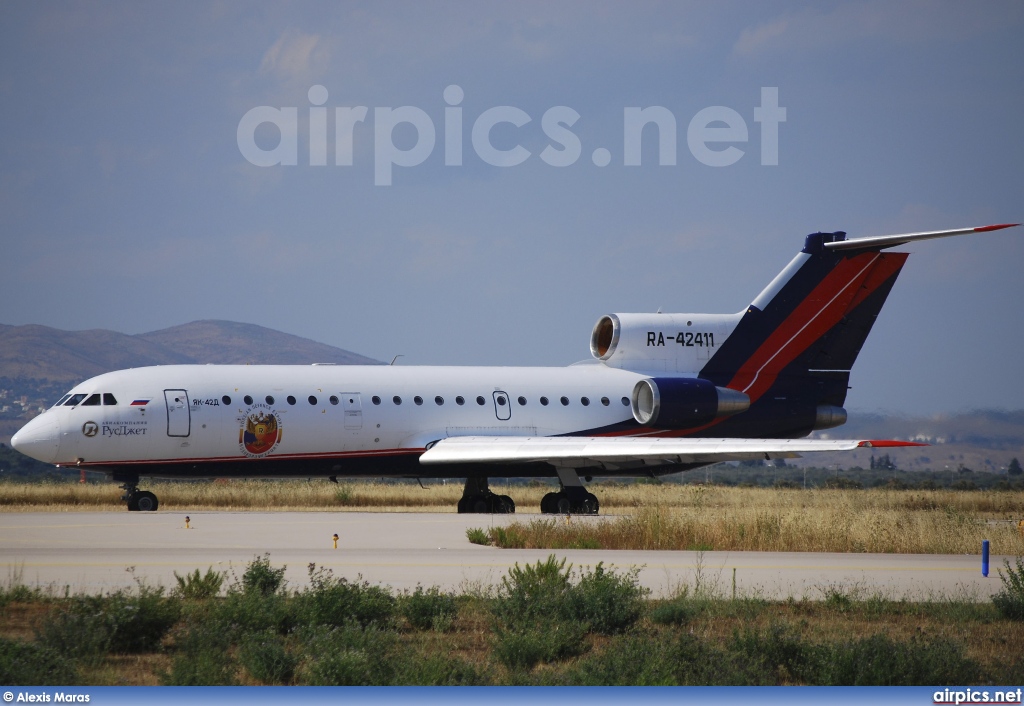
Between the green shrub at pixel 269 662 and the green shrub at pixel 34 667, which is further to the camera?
the green shrub at pixel 269 662

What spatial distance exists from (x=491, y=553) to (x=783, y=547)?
5.86 metres

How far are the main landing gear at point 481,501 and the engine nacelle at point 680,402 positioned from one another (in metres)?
4.73

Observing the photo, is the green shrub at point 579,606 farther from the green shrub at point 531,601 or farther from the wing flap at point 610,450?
the wing flap at point 610,450

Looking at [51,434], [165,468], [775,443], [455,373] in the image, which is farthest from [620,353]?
[51,434]

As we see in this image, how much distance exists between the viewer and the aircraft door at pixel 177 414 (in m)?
30.9

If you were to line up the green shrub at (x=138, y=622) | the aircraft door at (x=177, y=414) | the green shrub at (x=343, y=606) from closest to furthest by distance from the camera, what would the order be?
the green shrub at (x=138, y=622) < the green shrub at (x=343, y=606) < the aircraft door at (x=177, y=414)

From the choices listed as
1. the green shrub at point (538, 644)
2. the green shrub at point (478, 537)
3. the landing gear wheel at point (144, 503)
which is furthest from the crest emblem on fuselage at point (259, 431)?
the green shrub at point (538, 644)

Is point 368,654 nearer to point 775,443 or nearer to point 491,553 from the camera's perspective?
point 491,553

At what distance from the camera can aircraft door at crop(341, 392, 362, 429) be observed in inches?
1289

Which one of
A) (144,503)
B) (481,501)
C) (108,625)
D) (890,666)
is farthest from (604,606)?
(481,501)

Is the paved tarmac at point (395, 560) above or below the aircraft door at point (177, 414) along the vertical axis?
below

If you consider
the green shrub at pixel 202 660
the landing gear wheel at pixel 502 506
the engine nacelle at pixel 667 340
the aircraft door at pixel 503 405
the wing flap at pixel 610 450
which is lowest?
the landing gear wheel at pixel 502 506

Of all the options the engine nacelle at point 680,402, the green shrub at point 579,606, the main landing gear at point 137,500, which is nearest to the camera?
the green shrub at point 579,606

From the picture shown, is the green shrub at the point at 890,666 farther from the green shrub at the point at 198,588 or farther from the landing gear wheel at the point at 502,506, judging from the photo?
the landing gear wheel at the point at 502,506
